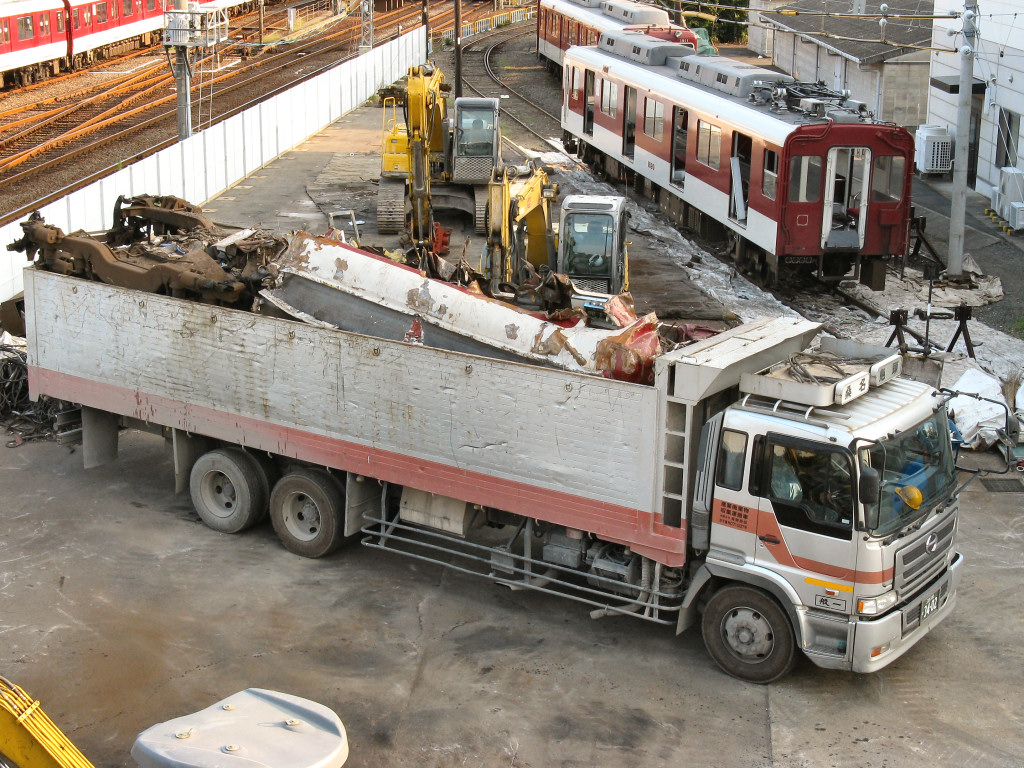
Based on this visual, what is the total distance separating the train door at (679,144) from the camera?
23.6 metres

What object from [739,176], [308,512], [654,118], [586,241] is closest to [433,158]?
[654,118]

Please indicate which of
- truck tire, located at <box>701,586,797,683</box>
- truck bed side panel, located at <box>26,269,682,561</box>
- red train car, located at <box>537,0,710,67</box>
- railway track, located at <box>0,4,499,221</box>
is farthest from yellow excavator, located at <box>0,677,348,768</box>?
red train car, located at <box>537,0,710,67</box>

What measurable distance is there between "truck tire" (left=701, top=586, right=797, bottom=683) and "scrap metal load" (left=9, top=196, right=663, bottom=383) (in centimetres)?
181

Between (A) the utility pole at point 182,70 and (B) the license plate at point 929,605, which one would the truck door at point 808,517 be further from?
(A) the utility pole at point 182,70

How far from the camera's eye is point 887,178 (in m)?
19.2

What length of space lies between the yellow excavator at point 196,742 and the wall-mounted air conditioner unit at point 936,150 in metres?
25.1

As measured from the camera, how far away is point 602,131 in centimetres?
2902

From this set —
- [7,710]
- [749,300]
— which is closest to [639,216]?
[749,300]

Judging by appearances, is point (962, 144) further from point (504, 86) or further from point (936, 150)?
point (504, 86)

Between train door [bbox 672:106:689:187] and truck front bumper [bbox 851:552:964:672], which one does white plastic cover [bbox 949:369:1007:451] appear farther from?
train door [bbox 672:106:689:187]

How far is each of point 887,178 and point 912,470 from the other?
1147cm

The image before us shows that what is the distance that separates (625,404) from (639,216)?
17761 mm

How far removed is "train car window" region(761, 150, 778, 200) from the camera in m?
19.3

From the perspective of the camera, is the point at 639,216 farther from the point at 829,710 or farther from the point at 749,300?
the point at 829,710
